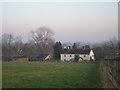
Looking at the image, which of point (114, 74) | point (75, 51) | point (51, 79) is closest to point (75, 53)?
point (75, 51)

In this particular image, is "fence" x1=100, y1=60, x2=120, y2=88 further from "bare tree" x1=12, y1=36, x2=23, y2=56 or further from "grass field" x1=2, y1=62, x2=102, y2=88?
"bare tree" x1=12, y1=36, x2=23, y2=56

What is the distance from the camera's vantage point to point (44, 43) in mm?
35656

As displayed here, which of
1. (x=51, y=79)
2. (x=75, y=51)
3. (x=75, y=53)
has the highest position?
(x=51, y=79)

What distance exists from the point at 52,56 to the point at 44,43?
9.91 feet

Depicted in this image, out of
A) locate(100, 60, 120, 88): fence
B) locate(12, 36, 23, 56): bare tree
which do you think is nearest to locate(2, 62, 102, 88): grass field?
locate(100, 60, 120, 88): fence

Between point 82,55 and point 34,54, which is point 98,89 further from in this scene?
point 82,55

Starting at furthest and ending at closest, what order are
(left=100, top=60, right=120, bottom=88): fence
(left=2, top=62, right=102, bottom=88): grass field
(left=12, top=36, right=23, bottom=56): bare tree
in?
(left=12, top=36, right=23, bottom=56): bare tree → (left=2, top=62, right=102, bottom=88): grass field → (left=100, top=60, right=120, bottom=88): fence

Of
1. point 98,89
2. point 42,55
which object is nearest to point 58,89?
point 98,89

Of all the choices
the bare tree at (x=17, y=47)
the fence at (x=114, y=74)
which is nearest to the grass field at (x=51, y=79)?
the fence at (x=114, y=74)

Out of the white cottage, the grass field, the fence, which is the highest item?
the fence

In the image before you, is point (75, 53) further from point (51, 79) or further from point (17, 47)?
point (51, 79)

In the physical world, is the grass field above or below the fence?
below

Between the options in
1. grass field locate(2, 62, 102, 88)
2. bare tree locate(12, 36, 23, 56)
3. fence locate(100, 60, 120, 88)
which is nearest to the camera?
fence locate(100, 60, 120, 88)

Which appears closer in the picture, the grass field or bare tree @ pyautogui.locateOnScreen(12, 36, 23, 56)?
the grass field
